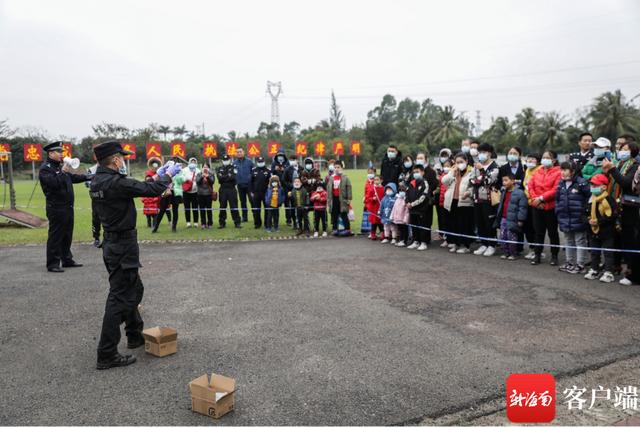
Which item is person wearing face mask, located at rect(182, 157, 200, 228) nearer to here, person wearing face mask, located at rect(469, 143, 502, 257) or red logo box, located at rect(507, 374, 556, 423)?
person wearing face mask, located at rect(469, 143, 502, 257)

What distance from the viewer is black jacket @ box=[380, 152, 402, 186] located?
1190cm

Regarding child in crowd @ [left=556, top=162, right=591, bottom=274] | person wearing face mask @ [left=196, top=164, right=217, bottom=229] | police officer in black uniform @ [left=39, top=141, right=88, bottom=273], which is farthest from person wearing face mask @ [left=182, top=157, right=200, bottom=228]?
child in crowd @ [left=556, top=162, right=591, bottom=274]

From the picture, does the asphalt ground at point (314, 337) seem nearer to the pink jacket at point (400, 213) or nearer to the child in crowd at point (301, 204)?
the pink jacket at point (400, 213)

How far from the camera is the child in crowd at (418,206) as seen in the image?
10.4 m

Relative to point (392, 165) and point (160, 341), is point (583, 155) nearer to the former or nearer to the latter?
point (392, 165)

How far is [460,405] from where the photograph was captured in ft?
12.5

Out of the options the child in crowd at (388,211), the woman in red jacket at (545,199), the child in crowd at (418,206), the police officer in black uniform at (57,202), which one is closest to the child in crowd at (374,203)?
the child in crowd at (388,211)

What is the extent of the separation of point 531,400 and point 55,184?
27.5 ft

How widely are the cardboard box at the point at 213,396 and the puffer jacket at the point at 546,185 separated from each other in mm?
7039

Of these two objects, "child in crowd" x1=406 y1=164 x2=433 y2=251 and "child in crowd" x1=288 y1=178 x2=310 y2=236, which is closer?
"child in crowd" x1=406 y1=164 x2=433 y2=251

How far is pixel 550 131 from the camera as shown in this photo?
199ft

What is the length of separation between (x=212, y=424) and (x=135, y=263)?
2.06 metres

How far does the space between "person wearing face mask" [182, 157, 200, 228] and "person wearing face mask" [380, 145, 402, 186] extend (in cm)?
542

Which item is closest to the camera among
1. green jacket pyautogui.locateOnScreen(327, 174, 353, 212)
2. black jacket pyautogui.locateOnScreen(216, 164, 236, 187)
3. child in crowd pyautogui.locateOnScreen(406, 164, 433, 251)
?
child in crowd pyautogui.locateOnScreen(406, 164, 433, 251)
